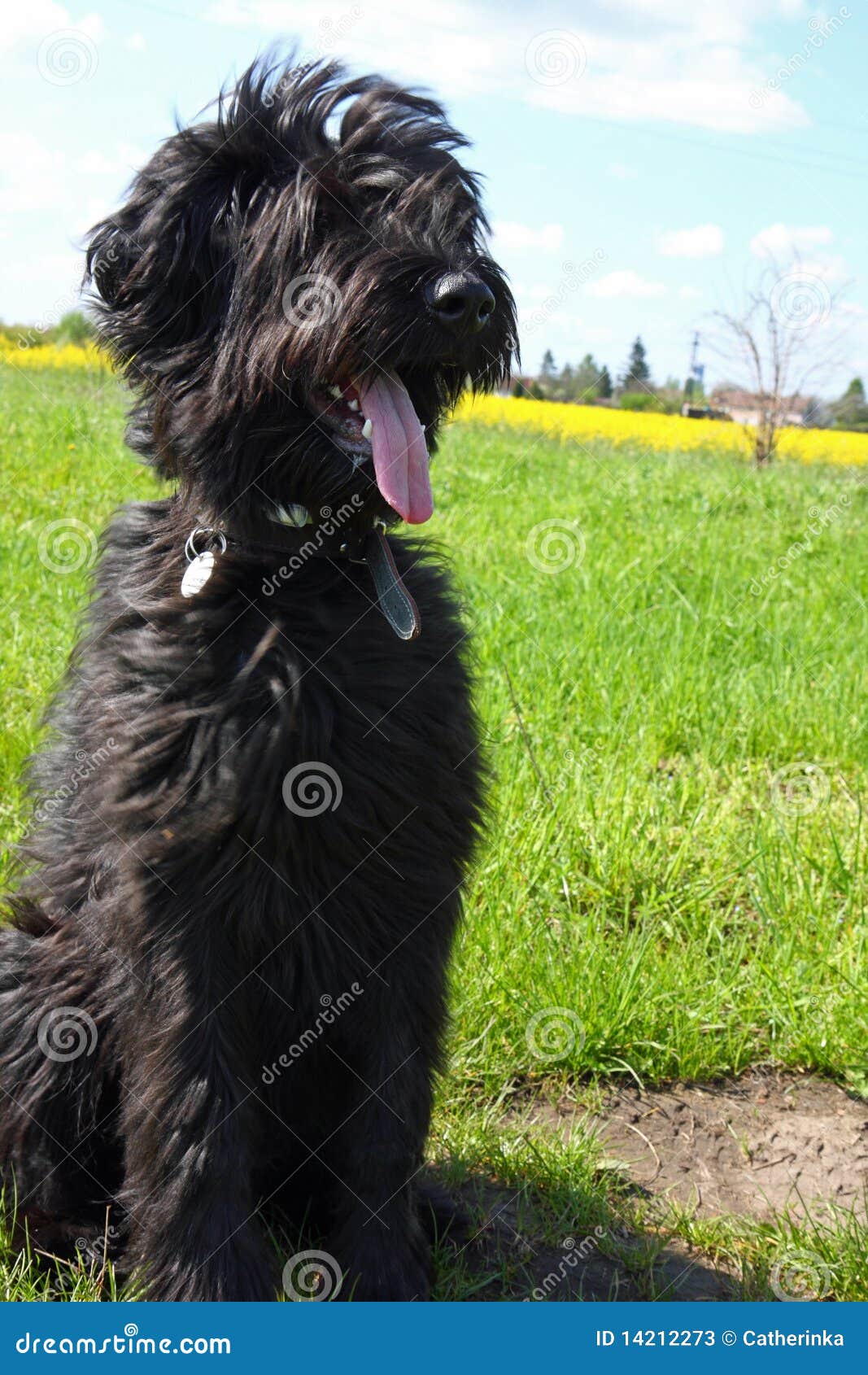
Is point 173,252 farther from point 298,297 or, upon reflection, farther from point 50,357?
point 50,357

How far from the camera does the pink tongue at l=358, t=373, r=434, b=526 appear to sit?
2535mm

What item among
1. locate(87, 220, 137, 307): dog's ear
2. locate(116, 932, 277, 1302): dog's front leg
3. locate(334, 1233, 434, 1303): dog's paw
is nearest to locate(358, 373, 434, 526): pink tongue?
locate(87, 220, 137, 307): dog's ear

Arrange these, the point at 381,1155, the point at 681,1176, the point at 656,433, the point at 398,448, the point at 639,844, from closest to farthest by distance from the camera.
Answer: the point at 398,448, the point at 381,1155, the point at 681,1176, the point at 639,844, the point at 656,433

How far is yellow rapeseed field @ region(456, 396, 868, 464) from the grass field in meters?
8.22

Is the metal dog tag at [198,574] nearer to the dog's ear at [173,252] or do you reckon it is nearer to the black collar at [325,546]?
the black collar at [325,546]

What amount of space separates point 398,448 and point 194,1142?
1.48m

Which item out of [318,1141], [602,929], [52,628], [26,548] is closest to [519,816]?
[602,929]

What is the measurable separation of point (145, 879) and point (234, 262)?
130 cm

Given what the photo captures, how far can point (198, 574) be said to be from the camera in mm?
2615

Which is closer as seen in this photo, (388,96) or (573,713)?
(388,96)

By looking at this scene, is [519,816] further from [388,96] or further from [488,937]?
[388,96]

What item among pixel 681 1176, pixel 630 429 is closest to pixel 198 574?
pixel 681 1176

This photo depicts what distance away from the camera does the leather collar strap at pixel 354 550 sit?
8.68 feet

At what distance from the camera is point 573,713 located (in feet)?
16.8
